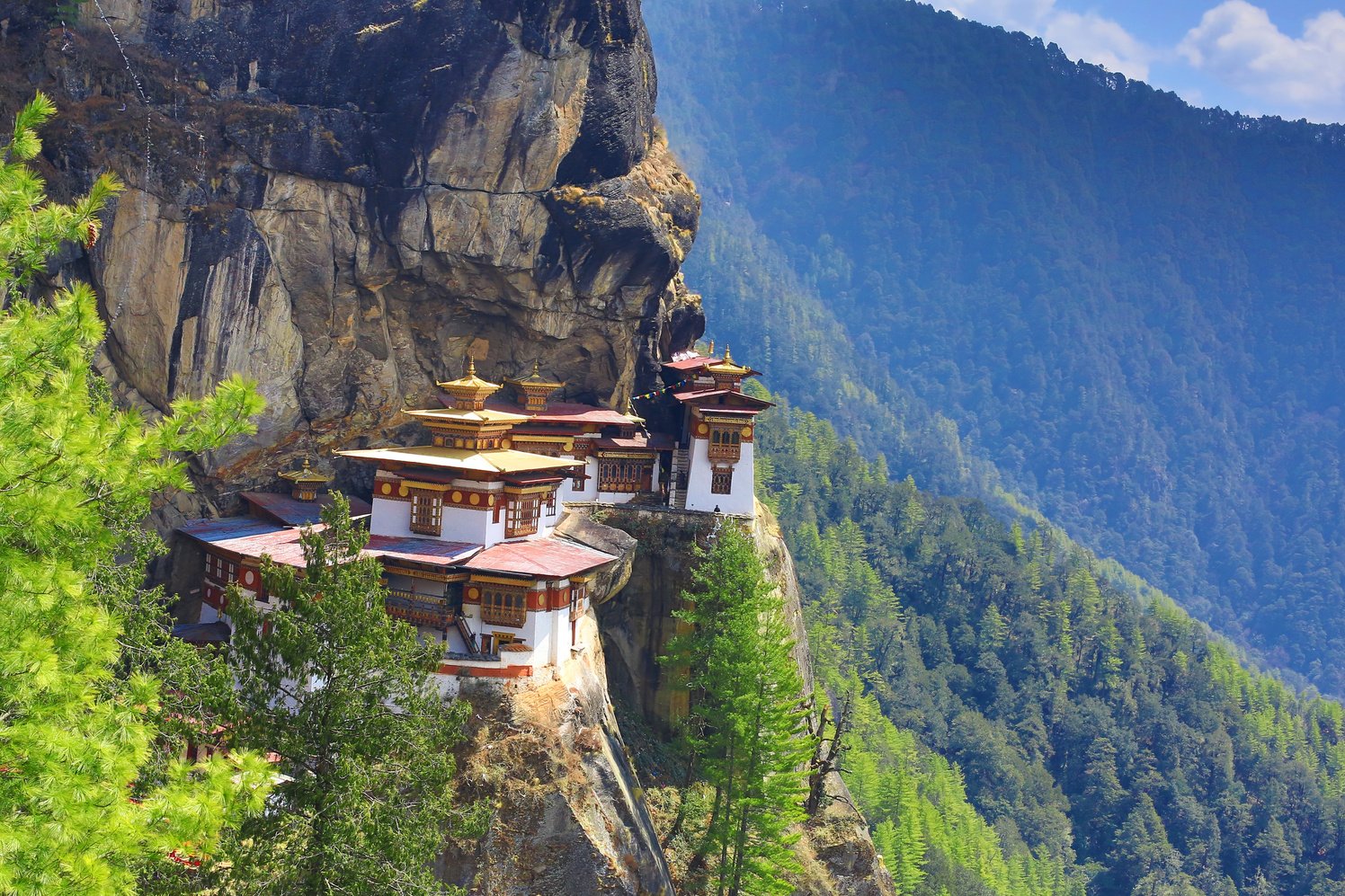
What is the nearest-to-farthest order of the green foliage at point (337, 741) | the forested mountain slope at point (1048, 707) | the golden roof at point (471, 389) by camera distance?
the green foliage at point (337, 741) < the golden roof at point (471, 389) < the forested mountain slope at point (1048, 707)

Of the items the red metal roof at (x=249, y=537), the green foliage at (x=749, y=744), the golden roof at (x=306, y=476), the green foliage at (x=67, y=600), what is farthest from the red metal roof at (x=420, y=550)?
the green foliage at (x=67, y=600)

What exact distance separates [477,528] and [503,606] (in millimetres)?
2928

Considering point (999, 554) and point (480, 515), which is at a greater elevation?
point (480, 515)

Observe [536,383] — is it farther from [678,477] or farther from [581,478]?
[678,477]

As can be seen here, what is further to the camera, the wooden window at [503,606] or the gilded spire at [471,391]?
the gilded spire at [471,391]

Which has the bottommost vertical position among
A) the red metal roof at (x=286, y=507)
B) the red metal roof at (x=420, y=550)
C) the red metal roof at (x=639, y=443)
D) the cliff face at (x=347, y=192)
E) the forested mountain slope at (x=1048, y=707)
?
the forested mountain slope at (x=1048, y=707)

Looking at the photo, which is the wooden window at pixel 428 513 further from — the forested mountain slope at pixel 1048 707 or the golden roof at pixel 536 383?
the forested mountain slope at pixel 1048 707

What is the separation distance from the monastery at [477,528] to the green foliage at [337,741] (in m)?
6.27

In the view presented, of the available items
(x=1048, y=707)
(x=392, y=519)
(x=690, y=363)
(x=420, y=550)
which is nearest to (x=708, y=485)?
(x=690, y=363)

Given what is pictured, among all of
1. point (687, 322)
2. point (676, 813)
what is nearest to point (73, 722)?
point (676, 813)

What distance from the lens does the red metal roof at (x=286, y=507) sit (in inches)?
1426

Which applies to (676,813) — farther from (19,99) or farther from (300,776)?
(19,99)

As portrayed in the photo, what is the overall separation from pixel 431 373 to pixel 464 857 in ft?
61.7

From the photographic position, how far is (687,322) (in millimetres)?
50625
